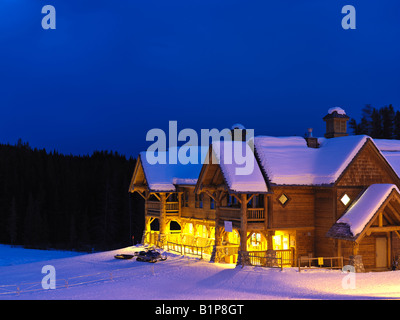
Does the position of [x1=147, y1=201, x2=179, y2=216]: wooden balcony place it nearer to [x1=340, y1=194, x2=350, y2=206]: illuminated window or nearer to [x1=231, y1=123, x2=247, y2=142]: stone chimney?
[x1=231, y1=123, x2=247, y2=142]: stone chimney

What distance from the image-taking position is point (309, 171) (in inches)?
1282

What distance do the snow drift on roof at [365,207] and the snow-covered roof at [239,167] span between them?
5.62m

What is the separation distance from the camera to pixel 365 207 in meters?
29.4

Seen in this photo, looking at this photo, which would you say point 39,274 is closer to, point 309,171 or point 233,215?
point 233,215

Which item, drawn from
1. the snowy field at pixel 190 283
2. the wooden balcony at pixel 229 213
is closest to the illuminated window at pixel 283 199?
the wooden balcony at pixel 229 213

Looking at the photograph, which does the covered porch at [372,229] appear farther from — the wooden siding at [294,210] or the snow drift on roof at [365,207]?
the wooden siding at [294,210]

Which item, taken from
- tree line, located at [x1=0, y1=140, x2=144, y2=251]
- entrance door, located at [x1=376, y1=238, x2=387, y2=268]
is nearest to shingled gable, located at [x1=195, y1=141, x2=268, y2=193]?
entrance door, located at [x1=376, y1=238, x2=387, y2=268]

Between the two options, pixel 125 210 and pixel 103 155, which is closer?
pixel 125 210

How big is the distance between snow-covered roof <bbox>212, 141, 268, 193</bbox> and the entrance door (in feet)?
28.2

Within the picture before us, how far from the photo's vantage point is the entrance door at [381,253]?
31047 mm

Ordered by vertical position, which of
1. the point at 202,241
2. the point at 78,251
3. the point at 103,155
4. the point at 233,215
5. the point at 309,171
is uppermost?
the point at 103,155
